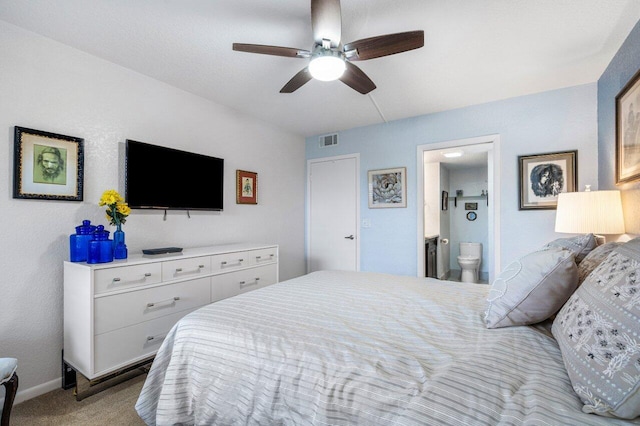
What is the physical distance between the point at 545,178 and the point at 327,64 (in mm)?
2545

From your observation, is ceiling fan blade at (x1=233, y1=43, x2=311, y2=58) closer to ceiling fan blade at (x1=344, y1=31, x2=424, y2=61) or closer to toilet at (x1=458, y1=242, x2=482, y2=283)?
ceiling fan blade at (x1=344, y1=31, x2=424, y2=61)

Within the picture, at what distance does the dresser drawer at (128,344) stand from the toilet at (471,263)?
14.8 ft

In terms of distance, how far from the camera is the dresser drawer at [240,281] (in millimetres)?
2598

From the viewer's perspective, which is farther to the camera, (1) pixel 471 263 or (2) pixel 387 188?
(1) pixel 471 263

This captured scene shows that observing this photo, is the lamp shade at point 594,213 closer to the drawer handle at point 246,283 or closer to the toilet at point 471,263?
the drawer handle at point 246,283

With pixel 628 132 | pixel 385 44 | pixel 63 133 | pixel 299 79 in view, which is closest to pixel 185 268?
pixel 63 133

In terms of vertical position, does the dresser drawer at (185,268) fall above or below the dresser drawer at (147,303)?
above

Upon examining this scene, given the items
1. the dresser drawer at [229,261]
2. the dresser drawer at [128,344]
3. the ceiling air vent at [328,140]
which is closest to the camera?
the dresser drawer at [128,344]

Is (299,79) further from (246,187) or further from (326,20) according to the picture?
(246,187)

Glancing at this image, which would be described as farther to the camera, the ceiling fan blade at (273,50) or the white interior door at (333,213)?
the white interior door at (333,213)

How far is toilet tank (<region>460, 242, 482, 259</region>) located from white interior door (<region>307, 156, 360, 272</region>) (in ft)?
8.53

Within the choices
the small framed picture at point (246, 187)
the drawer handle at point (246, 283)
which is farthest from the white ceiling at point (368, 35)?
the drawer handle at point (246, 283)

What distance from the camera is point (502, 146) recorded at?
3148mm

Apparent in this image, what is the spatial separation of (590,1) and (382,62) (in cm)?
126
